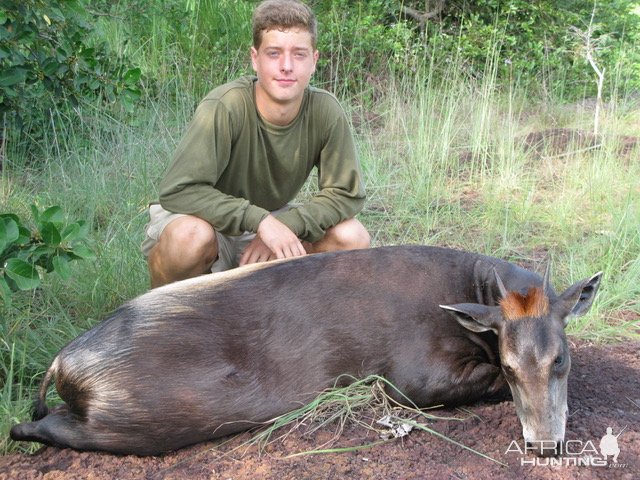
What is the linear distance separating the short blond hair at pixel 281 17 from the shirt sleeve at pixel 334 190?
1.73ft

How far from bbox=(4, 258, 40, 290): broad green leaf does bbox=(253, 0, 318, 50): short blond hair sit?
200 cm

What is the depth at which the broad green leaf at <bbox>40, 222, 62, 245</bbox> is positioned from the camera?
3412 millimetres

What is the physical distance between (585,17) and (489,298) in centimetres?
917

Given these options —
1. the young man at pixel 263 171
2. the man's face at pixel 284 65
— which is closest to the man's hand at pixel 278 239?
the young man at pixel 263 171

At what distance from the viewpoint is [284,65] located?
175 inches

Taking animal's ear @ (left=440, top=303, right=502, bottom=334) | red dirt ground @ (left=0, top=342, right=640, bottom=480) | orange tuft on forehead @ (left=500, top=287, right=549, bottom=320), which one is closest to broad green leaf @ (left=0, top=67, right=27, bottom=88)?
red dirt ground @ (left=0, top=342, right=640, bottom=480)

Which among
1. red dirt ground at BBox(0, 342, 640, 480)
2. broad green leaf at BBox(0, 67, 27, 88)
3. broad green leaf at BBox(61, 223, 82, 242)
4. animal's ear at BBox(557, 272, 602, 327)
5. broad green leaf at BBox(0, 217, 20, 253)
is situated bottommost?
red dirt ground at BBox(0, 342, 640, 480)

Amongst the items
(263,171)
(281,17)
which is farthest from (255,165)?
(281,17)

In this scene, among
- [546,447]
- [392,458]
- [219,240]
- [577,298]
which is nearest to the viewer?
[546,447]

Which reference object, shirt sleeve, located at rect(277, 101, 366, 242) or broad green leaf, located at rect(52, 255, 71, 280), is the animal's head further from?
broad green leaf, located at rect(52, 255, 71, 280)

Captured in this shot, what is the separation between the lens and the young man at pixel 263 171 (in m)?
4.35

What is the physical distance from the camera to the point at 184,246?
4.37 metres

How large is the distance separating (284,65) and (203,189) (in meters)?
0.82

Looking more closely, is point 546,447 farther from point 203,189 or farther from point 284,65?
point 284,65
